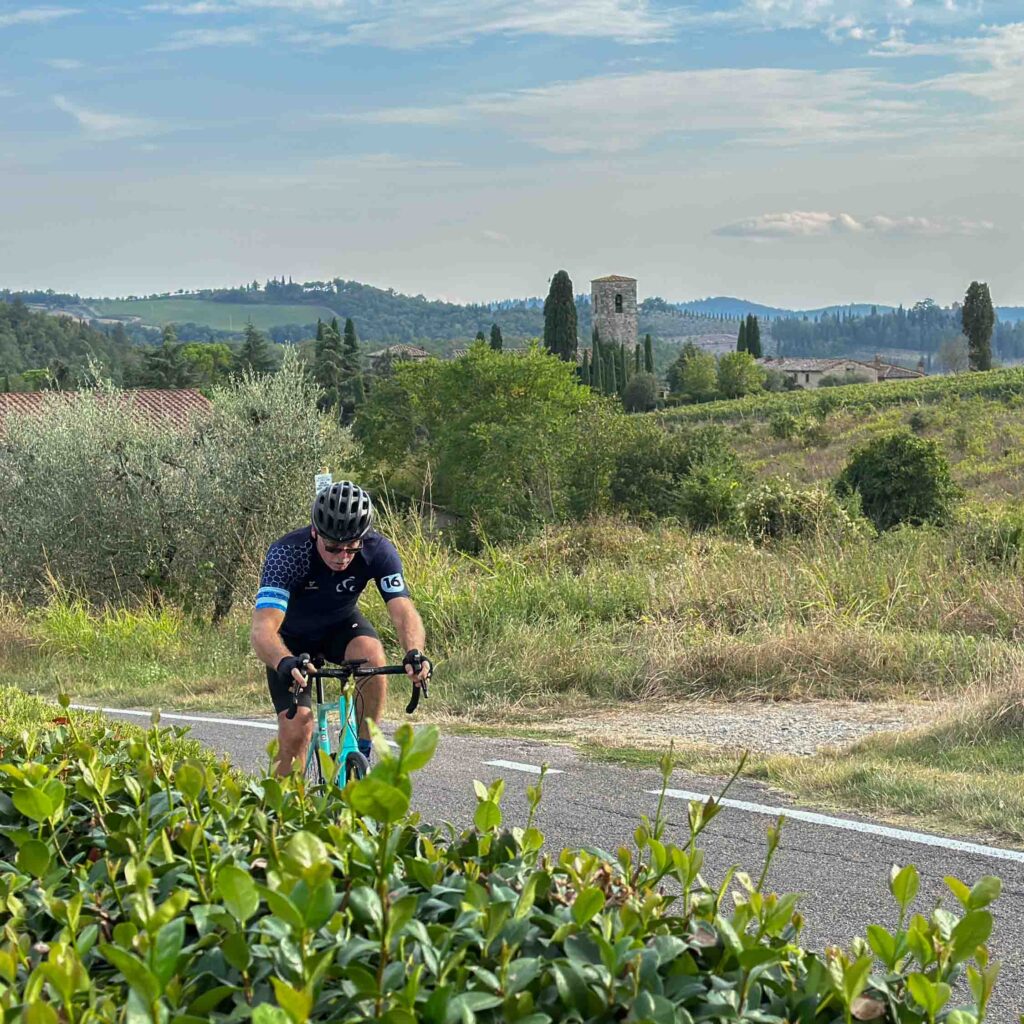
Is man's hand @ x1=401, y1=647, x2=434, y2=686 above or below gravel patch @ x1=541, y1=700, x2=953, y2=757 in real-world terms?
above

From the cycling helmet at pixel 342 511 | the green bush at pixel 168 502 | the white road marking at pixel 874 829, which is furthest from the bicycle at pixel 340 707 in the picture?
the green bush at pixel 168 502

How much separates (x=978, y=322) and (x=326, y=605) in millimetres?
96542

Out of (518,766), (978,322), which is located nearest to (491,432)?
(978,322)

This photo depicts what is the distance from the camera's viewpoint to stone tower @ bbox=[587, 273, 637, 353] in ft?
640

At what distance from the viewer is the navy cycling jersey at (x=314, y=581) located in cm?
617

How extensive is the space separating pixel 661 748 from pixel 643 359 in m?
142

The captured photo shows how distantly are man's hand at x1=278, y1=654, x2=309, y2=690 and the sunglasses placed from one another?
58cm

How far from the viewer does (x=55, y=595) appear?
17.6 metres

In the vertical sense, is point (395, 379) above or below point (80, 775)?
A: above

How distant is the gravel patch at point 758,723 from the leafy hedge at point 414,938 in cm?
651

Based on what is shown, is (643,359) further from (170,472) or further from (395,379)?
(170,472)

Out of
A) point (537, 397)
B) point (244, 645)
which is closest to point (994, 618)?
point (244, 645)

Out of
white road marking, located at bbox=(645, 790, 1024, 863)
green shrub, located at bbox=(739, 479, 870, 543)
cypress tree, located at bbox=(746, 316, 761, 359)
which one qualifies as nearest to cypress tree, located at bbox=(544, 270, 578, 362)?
cypress tree, located at bbox=(746, 316, 761, 359)

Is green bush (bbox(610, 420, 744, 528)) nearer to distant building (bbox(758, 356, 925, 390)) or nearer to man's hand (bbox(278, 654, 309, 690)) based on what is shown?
man's hand (bbox(278, 654, 309, 690))
